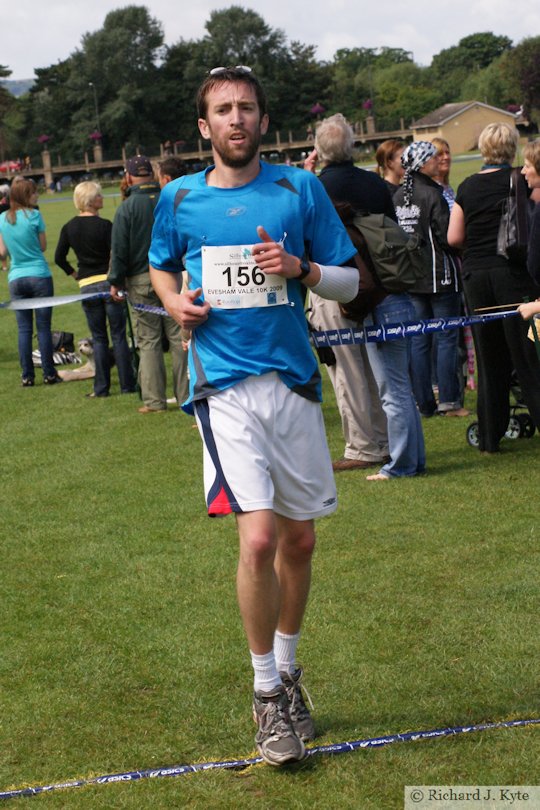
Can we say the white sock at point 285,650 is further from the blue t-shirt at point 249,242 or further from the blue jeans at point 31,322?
the blue jeans at point 31,322

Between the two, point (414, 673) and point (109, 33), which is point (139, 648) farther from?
point (109, 33)

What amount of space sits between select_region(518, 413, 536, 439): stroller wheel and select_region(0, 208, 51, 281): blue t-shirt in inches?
251

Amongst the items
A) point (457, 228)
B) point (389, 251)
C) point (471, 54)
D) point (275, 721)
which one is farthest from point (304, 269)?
point (471, 54)

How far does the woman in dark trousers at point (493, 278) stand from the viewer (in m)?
8.50

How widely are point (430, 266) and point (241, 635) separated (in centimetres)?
512

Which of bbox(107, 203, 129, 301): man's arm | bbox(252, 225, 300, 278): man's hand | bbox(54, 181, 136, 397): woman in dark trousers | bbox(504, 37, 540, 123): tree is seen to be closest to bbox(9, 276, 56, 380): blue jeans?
bbox(54, 181, 136, 397): woman in dark trousers

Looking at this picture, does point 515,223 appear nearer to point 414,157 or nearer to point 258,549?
point 414,157

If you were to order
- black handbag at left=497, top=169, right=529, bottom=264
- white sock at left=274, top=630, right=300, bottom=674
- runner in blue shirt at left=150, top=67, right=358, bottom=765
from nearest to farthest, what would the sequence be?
runner in blue shirt at left=150, top=67, right=358, bottom=765, white sock at left=274, top=630, right=300, bottom=674, black handbag at left=497, top=169, right=529, bottom=264

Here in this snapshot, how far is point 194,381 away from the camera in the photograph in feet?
14.7

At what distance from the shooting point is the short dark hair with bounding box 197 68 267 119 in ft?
Result: 14.4

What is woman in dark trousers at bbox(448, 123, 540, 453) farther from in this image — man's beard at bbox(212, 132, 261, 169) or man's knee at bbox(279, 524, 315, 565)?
man's beard at bbox(212, 132, 261, 169)

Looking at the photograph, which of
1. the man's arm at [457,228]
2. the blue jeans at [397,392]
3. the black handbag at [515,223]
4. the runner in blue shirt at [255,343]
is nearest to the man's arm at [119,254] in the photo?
the man's arm at [457,228]

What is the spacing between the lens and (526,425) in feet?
31.3

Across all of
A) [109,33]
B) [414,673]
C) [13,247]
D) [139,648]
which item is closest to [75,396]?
[13,247]
